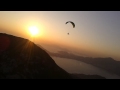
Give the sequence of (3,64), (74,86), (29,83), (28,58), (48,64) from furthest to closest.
A: (48,64), (28,58), (3,64), (74,86), (29,83)

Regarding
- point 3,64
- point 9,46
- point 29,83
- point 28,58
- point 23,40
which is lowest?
point 29,83

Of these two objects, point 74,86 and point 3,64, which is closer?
point 74,86
